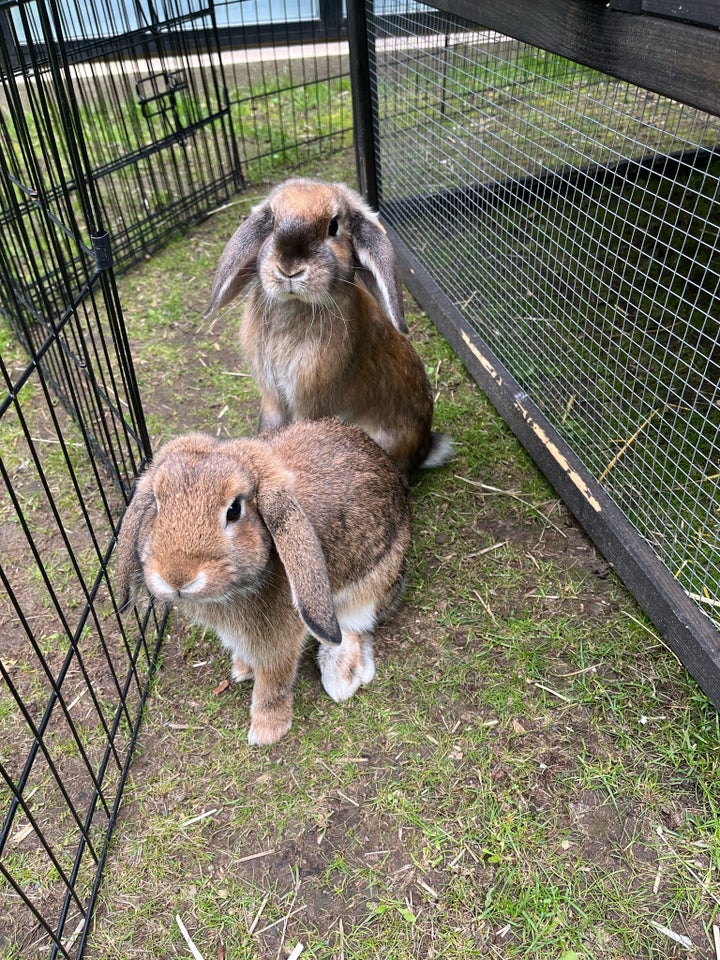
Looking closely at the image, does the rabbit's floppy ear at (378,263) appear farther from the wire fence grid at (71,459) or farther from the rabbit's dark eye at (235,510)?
the rabbit's dark eye at (235,510)

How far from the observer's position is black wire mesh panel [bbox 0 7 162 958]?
2.09m

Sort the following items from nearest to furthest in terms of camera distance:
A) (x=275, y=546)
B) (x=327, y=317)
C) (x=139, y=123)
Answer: (x=275, y=546) < (x=327, y=317) < (x=139, y=123)

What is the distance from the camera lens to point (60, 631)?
9.57ft

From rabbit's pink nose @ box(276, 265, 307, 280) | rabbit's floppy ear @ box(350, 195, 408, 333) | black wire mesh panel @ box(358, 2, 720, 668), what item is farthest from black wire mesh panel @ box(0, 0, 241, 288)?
Answer: rabbit's pink nose @ box(276, 265, 307, 280)

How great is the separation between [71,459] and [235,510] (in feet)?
6.15

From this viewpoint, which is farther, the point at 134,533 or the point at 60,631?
the point at 60,631

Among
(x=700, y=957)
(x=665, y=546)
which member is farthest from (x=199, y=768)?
(x=665, y=546)

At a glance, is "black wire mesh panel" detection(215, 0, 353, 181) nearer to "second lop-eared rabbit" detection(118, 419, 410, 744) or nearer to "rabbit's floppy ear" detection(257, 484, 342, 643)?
"second lop-eared rabbit" detection(118, 419, 410, 744)

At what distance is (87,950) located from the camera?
2.06 m

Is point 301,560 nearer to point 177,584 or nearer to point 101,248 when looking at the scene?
point 177,584

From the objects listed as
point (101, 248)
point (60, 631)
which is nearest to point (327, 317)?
point (101, 248)

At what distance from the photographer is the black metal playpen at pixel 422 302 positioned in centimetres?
229

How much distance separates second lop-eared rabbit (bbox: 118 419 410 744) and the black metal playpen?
13.4 inches

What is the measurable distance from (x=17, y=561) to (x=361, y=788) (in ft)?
5.86
